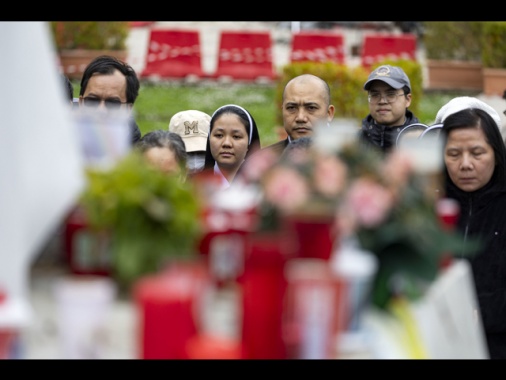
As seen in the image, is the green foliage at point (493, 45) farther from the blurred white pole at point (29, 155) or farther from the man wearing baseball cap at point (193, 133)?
the blurred white pole at point (29, 155)

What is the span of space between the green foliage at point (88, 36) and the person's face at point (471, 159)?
35.5 feet

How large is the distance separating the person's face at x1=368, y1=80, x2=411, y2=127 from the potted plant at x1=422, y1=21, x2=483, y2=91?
8.37 metres

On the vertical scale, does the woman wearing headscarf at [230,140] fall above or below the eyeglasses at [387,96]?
below

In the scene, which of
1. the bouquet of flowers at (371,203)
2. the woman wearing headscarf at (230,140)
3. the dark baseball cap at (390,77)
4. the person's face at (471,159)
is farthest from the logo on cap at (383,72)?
the bouquet of flowers at (371,203)

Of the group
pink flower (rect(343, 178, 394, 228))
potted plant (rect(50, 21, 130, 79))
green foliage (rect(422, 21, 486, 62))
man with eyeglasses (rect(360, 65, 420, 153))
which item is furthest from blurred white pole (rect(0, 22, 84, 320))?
green foliage (rect(422, 21, 486, 62))

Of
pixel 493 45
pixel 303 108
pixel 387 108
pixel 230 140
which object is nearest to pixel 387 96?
pixel 387 108

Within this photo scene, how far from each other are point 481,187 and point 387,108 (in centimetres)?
241

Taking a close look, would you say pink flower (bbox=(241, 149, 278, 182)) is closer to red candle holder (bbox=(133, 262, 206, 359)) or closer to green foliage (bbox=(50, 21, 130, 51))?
red candle holder (bbox=(133, 262, 206, 359))

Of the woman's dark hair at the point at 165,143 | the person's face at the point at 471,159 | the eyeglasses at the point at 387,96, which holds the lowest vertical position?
the person's face at the point at 471,159

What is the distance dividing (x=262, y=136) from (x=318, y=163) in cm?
924

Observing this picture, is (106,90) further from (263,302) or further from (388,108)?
(263,302)

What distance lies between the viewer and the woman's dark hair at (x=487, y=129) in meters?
4.93

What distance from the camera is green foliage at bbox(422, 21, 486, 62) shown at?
53.1 ft

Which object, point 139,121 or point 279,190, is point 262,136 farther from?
point 279,190
